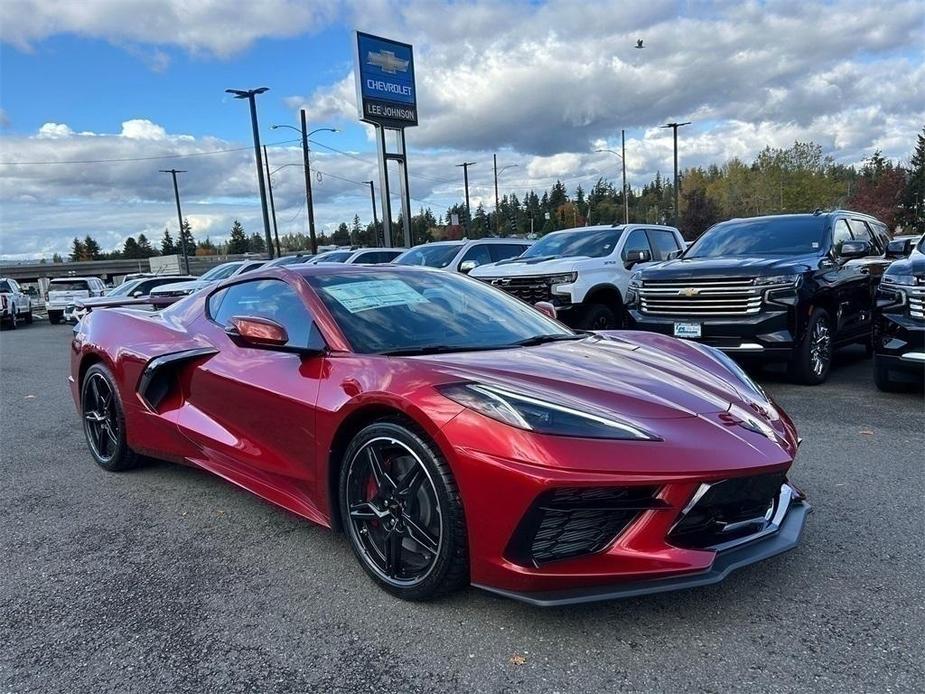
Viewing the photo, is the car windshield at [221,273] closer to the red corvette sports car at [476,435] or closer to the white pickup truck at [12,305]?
the white pickup truck at [12,305]

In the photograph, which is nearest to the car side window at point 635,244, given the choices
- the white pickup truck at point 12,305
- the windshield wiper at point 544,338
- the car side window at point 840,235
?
the car side window at point 840,235

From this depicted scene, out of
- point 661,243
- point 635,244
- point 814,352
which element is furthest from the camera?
point 661,243

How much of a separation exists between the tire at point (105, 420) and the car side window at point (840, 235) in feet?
22.8

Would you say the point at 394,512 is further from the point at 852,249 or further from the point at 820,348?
the point at 852,249

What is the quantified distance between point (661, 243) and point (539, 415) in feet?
28.7

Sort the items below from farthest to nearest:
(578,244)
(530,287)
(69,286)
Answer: (69,286), (578,244), (530,287)

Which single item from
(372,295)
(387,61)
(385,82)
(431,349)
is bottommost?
(431,349)

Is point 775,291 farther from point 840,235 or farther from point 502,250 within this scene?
point 502,250

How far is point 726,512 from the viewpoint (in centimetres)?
243

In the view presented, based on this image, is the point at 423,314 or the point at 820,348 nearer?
the point at 423,314

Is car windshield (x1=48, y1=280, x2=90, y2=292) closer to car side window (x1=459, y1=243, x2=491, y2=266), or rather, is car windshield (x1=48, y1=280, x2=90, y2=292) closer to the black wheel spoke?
car side window (x1=459, y1=243, x2=491, y2=266)

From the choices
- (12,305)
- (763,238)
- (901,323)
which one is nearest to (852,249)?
(763,238)

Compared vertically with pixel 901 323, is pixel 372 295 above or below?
above

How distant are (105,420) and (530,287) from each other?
5771mm
